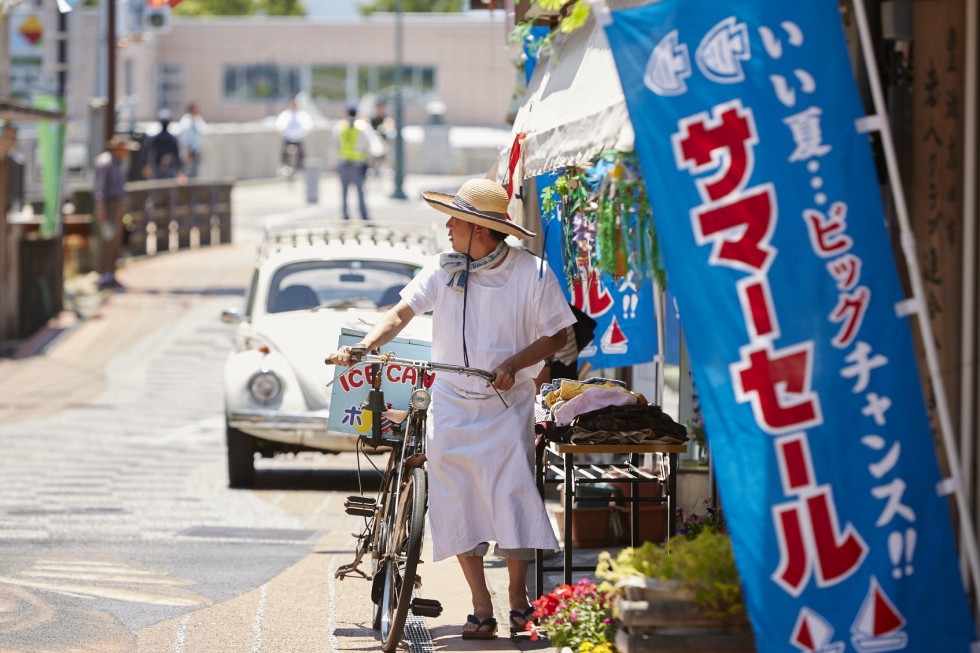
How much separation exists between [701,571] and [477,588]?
191 centimetres

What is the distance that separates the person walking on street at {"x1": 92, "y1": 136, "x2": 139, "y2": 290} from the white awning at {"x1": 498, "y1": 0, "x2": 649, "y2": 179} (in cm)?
1743

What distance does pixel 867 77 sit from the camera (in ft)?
18.1

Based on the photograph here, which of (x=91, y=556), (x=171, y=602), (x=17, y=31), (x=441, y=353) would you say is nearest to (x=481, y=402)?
(x=441, y=353)

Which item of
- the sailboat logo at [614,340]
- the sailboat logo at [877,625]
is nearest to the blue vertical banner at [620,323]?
the sailboat logo at [614,340]

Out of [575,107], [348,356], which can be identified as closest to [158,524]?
[348,356]

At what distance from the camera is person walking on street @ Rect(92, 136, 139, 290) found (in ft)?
81.6

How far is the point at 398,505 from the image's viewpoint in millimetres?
7195

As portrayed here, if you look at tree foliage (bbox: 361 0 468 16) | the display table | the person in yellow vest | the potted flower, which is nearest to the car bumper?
the display table

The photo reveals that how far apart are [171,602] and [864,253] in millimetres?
4520

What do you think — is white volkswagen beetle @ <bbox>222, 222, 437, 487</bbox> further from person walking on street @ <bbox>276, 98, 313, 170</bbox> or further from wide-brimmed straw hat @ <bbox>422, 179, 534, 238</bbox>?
person walking on street @ <bbox>276, 98, 313, 170</bbox>

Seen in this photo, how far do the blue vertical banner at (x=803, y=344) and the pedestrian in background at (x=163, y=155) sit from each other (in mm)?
27990

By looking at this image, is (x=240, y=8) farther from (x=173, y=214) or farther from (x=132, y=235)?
(x=132, y=235)

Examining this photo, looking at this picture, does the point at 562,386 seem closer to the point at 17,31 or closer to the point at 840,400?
the point at 840,400

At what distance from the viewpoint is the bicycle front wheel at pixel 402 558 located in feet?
22.2
